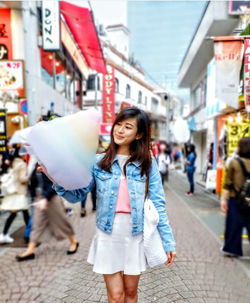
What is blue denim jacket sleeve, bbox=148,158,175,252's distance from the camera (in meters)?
1.75

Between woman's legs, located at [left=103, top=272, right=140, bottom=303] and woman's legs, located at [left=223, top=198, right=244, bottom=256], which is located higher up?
woman's legs, located at [left=103, top=272, right=140, bottom=303]

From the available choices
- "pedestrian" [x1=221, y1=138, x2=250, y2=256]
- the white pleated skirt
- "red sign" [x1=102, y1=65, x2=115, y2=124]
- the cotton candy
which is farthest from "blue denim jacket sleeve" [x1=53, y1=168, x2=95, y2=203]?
"red sign" [x1=102, y1=65, x2=115, y2=124]

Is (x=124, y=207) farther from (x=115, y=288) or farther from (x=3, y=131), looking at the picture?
(x=3, y=131)

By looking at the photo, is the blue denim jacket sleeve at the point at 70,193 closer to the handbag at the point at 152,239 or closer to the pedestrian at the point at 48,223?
the handbag at the point at 152,239

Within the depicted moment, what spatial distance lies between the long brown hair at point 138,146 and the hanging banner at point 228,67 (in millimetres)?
4063

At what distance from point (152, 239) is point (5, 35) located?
8.12m

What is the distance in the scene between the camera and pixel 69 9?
7.65 metres

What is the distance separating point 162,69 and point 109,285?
4502 millimetres

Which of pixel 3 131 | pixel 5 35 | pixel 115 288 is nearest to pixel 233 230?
pixel 115 288

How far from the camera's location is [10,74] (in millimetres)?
7430

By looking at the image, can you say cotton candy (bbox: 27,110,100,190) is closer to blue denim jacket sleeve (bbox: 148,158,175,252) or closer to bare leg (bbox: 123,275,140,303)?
blue denim jacket sleeve (bbox: 148,158,175,252)

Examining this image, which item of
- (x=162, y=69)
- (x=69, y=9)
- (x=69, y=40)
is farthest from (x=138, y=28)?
(x=69, y=40)

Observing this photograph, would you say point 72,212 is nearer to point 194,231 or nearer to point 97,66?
point 194,231

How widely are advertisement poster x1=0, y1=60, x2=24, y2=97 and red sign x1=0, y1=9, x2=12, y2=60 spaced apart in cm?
71
